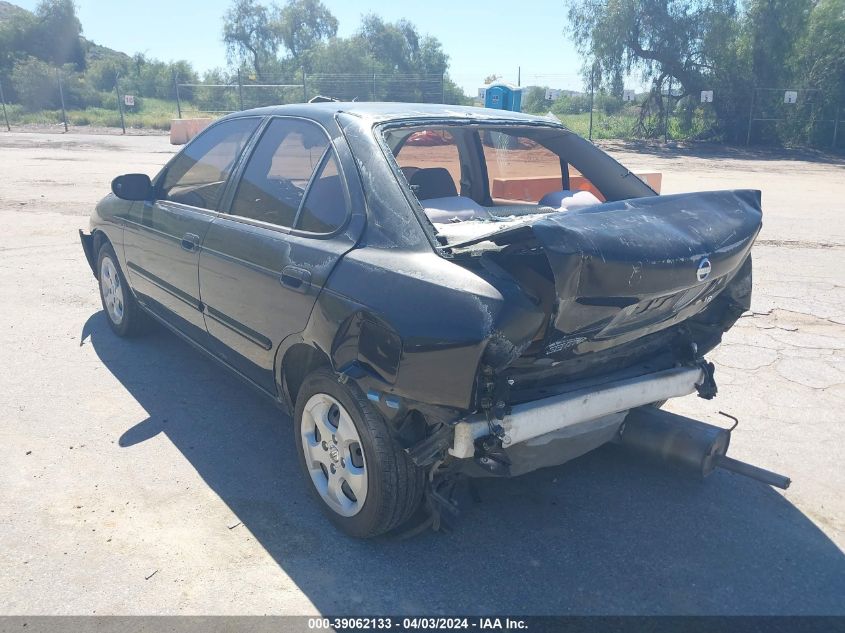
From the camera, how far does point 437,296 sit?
2.46m

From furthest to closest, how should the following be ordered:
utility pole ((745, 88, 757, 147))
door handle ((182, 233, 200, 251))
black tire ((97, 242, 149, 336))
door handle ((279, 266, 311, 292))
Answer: utility pole ((745, 88, 757, 147)), black tire ((97, 242, 149, 336)), door handle ((182, 233, 200, 251)), door handle ((279, 266, 311, 292))

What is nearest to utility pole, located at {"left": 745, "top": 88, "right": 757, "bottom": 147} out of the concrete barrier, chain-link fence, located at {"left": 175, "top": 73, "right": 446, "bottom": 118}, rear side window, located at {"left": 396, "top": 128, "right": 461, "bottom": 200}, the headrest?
chain-link fence, located at {"left": 175, "top": 73, "right": 446, "bottom": 118}

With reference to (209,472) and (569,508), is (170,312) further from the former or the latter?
(569,508)

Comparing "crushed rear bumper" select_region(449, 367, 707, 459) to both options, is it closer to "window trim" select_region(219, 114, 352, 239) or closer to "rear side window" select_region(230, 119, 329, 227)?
"window trim" select_region(219, 114, 352, 239)

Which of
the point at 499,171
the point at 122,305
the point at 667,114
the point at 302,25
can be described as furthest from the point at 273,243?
the point at 302,25

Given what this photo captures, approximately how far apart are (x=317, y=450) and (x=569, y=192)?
2051 mm

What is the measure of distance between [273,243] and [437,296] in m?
1.15

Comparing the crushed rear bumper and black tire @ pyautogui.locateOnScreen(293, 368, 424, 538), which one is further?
black tire @ pyautogui.locateOnScreen(293, 368, 424, 538)

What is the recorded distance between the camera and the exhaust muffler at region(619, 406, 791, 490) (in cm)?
332

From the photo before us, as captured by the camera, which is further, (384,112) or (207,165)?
(207,165)

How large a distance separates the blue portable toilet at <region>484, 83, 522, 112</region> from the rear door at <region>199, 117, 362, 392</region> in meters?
12.6

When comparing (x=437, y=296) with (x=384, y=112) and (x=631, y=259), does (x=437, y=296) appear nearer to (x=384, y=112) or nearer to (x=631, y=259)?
(x=631, y=259)

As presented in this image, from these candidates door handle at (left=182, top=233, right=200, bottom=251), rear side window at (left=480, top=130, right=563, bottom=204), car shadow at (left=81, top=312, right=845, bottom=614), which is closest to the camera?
car shadow at (left=81, top=312, right=845, bottom=614)

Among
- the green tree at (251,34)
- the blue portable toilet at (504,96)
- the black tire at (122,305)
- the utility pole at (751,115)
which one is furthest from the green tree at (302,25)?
the black tire at (122,305)
